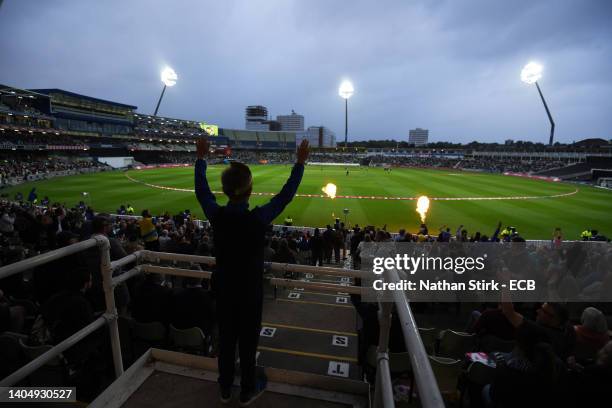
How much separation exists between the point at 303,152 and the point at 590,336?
14.2ft

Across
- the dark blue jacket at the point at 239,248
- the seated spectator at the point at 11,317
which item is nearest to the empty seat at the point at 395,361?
the dark blue jacket at the point at 239,248

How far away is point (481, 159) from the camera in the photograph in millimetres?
108375

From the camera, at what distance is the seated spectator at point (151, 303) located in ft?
14.6

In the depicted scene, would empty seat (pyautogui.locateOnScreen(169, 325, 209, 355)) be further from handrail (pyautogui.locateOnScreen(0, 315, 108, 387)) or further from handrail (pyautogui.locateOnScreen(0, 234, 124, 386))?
handrail (pyautogui.locateOnScreen(0, 315, 108, 387))

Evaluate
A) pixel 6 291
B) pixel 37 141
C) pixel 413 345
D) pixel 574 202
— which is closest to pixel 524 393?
pixel 413 345

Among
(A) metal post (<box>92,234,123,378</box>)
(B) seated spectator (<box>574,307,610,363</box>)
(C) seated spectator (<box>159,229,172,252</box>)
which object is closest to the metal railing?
(A) metal post (<box>92,234,123,378</box>)

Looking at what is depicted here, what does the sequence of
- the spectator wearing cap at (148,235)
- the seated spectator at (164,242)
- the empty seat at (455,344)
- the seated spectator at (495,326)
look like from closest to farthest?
the seated spectator at (495,326)
the empty seat at (455,344)
the seated spectator at (164,242)
the spectator wearing cap at (148,235)

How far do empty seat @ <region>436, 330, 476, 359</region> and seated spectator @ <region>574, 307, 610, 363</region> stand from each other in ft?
4.10

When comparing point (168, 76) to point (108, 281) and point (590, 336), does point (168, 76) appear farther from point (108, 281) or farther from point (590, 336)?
point (590, 336)

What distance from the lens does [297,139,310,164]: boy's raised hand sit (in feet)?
9.95

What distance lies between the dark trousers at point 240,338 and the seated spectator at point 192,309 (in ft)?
6.33

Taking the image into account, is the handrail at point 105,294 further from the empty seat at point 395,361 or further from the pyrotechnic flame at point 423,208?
the pyrotechnic flame at point 423,208

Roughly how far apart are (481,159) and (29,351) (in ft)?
408

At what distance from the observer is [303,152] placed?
3.08 metres
